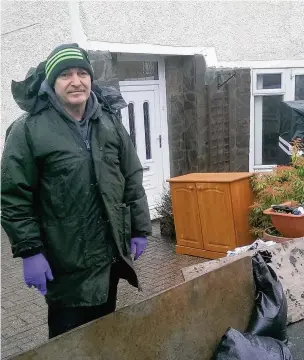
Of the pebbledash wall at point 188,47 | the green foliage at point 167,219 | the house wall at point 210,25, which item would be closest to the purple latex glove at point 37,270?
the green foliage at point 167,219

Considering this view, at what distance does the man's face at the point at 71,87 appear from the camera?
91.6 inches

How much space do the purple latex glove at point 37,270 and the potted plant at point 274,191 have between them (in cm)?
257

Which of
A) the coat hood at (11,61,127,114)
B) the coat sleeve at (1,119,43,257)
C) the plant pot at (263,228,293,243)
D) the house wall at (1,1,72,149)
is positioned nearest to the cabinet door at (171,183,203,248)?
the plant pot at (263,228,293,243)

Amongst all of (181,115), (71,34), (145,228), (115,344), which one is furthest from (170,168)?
(115,344)

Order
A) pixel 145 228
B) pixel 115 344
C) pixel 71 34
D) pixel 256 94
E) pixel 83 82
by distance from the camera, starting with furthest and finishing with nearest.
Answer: pixel 256 94
pixel 71 34
pixel 145 228
pixel 83 82
pixel 115 344

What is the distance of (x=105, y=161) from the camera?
2404 millimetres

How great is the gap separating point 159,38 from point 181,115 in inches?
53.1

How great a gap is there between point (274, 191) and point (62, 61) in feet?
9.57

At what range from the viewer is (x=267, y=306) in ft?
8.88

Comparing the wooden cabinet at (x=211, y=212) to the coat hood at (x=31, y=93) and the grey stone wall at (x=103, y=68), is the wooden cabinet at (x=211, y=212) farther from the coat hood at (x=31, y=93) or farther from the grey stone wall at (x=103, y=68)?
the coat hood at (x=31, y=93)

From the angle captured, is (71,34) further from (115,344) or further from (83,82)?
(115,344)

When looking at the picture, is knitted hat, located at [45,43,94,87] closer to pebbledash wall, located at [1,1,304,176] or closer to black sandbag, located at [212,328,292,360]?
black sandbag, located at [212,328,292,360]

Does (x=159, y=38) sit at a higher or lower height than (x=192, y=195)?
higher

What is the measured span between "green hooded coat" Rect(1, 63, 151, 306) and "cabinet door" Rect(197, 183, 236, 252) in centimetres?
268
